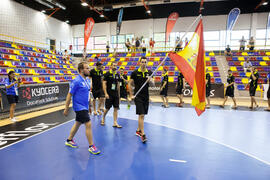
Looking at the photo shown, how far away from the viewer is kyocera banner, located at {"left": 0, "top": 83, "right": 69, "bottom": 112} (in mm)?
6701

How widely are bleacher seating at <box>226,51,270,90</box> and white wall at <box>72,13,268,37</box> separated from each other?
17.4 ft

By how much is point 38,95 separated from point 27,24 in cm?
1422

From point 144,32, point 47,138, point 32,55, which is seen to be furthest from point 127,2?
point 47,138

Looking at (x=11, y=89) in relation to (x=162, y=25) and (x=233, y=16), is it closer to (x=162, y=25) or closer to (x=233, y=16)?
(x=233, y=16)

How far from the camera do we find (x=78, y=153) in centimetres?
336

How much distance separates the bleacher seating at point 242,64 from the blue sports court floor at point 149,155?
9653 millimetres

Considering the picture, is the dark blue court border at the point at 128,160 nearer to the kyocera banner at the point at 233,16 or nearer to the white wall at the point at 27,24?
the kyocera banner at the point at 233,16

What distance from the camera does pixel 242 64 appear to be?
14.9 metres

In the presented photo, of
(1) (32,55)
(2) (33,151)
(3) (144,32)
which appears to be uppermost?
(3) (144,32)

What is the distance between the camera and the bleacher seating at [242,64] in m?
13.3

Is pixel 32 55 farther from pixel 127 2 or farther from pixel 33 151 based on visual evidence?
pixel 33 151

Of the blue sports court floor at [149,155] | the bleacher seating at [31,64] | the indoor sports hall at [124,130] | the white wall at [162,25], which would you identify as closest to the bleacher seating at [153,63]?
the indoor sports hall at [124,130]

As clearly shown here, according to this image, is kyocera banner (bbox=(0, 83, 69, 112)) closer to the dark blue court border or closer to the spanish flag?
the dark blue court border

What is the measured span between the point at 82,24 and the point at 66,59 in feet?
30.0
